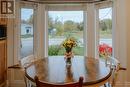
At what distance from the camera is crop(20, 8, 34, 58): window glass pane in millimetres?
4745

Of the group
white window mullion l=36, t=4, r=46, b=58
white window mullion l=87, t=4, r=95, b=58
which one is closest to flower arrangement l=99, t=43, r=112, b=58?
white window mullion l=87, t=4, r=95, b=58

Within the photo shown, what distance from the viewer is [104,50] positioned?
4.80 metres

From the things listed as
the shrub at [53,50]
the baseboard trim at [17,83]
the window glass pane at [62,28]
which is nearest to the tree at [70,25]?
the window glass pane at [62,28]

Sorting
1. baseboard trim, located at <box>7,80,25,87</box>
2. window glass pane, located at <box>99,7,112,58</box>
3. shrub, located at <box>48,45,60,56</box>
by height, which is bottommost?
baseboard trim, located at <box>7,80,25,87</box>

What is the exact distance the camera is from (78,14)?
506 cm

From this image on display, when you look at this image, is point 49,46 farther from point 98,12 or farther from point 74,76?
point 74,76

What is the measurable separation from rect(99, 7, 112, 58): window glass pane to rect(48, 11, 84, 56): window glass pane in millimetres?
497

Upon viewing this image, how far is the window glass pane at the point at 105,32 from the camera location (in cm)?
468

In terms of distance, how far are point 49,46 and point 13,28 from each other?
3.41 feet

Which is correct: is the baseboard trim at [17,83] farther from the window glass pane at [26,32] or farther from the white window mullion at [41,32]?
the white window mullion at [41,32]

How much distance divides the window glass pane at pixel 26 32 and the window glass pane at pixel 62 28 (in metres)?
0.47

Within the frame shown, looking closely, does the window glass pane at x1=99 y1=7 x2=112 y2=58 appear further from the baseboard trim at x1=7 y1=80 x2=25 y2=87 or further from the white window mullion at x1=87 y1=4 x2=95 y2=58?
the baseboard trim at x1=7 y1=80 x2=25 y2=87

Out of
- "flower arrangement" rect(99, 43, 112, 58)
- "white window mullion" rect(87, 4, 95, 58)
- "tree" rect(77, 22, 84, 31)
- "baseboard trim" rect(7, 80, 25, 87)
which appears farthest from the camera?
"tree" rect(77, 22, 84, 31)

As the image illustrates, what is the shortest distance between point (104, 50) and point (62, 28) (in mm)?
1178
